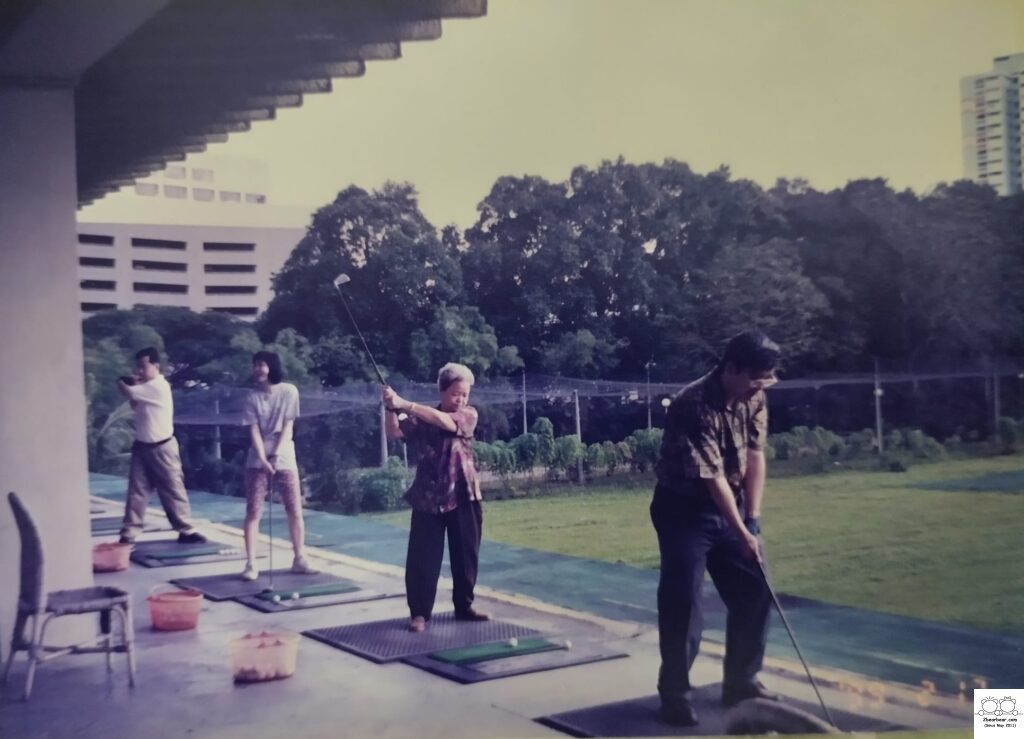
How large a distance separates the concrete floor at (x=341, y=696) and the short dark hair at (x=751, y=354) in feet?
3.69

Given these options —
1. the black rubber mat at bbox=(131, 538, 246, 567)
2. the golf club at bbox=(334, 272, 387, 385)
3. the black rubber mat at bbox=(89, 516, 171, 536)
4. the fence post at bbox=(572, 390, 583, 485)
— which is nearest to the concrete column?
the black rubber mat at bbox=(89, 516, 171, 536)

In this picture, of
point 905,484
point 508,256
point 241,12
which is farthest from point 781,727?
point 241,12

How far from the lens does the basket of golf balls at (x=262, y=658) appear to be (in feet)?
14.8

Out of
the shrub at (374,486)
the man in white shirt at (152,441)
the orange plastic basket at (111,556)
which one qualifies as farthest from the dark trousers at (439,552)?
the orange plastic basket at (111,556)

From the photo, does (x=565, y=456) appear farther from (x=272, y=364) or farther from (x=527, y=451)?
(x=272, y=364)

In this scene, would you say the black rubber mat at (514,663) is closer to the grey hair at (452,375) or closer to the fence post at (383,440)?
the fence post at (383,440)

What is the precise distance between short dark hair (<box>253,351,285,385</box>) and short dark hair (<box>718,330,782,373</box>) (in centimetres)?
202

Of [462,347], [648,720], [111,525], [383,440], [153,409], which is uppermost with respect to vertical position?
[462,347]

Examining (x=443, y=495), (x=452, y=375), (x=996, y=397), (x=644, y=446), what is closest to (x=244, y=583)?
(x=443, y=495)

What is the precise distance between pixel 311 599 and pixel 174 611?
2.16 feet

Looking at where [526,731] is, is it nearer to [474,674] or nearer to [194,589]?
[474,674]

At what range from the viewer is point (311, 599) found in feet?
17.6

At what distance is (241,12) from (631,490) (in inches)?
103

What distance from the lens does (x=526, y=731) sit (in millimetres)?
4129
